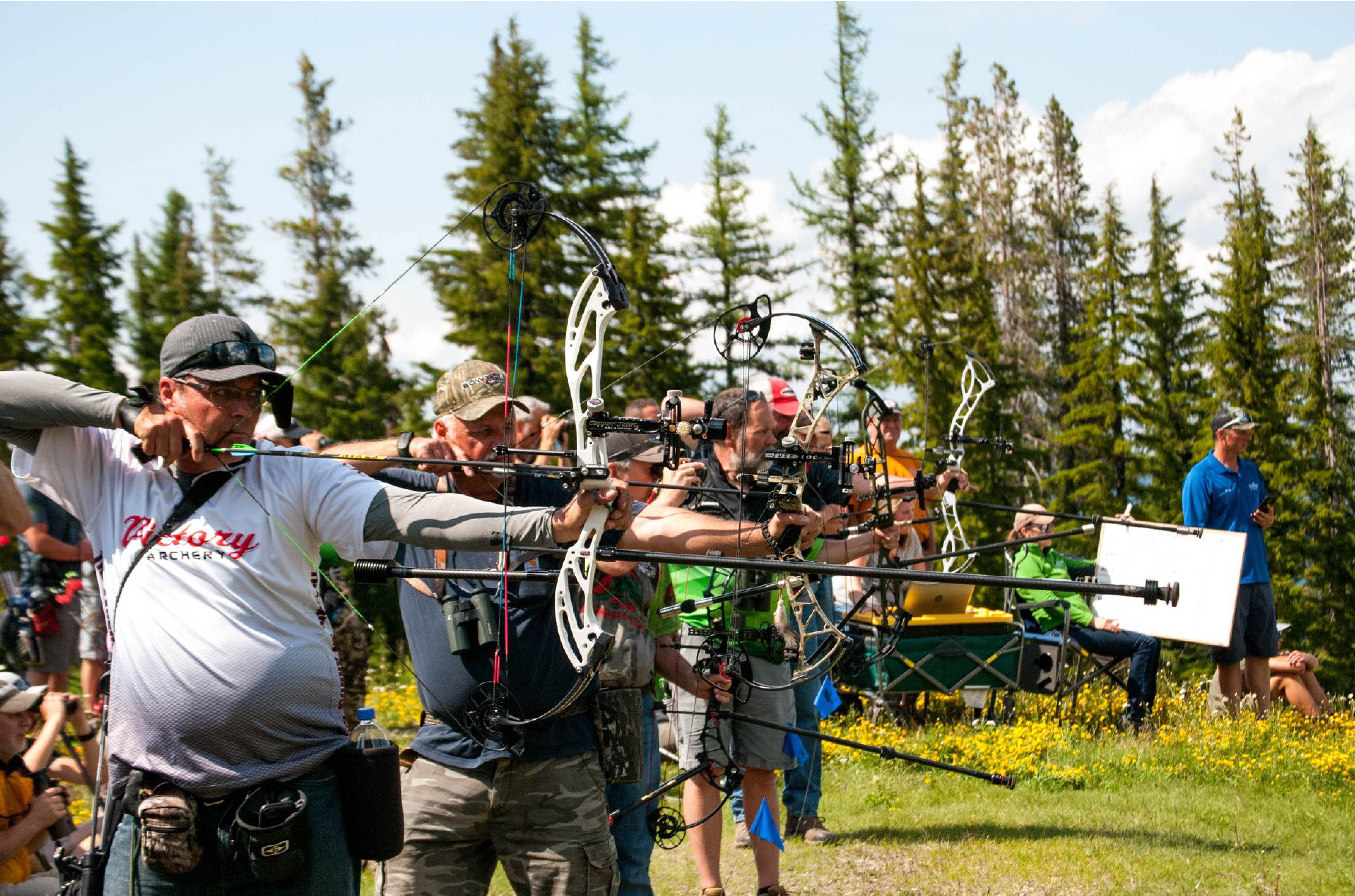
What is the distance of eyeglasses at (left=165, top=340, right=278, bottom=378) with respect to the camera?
2.66 m

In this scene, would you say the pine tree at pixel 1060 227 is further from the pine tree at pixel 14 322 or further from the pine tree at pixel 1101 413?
the pine tree at pixel 14 322

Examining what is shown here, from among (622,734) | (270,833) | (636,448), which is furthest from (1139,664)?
(270,833)

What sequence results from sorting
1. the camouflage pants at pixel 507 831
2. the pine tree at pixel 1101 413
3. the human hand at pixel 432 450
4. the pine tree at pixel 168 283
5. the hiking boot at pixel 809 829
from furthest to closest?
the pine tree at pixel 168 283
the pine tree at pixel 1101 413
the hiking boot at pixel 809 829
the human hand at pixel 432 450
the camouflage pants at pixel 507 831

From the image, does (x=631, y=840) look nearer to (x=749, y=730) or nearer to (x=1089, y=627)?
(x=749, y=730)

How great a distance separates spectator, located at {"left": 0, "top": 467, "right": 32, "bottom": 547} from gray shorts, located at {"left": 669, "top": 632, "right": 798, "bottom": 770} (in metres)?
2.69

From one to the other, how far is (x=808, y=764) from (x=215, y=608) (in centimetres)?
416

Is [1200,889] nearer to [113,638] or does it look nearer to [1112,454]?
[113,638]

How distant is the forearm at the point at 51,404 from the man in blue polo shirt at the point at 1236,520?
7271mm

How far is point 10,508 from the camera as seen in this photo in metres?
2.64

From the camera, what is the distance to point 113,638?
2.70m

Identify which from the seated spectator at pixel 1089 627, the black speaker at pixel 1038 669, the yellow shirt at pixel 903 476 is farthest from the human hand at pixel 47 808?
the black speaker at pixel 1038 669

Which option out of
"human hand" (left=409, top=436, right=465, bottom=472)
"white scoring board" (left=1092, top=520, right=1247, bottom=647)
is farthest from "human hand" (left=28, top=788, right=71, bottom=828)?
"white scoring board" (left=1092, top=520, right=1247, bottom=647)

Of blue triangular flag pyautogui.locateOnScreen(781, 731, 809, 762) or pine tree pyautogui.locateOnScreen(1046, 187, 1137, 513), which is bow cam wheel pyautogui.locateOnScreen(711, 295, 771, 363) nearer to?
blue triangular flag pyautogui.locateOnScreen(781, 731, 809, 762)

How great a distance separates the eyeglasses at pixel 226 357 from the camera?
2.66 meters
